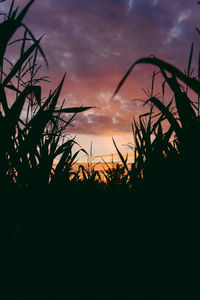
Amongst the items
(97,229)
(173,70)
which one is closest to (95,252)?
(97,229)

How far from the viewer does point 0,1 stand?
893mm

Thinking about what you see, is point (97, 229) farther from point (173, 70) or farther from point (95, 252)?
point (173, 70)

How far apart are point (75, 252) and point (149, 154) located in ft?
2.33

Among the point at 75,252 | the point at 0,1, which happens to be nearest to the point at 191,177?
the point at 75,252

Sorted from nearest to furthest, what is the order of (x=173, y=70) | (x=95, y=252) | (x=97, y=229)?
(x=173, y=70) → (x=95, y=252) → (x=97, y=229)

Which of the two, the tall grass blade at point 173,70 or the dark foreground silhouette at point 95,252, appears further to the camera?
the dark foreground silhouette at point 95,252

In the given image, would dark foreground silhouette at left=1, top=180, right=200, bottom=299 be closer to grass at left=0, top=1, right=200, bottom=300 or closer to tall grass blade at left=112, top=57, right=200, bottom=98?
grass at left=0, top=1, right=200, bottom=300

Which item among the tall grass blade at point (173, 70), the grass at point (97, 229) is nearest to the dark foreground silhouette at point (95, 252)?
the grass at point (97, 229)

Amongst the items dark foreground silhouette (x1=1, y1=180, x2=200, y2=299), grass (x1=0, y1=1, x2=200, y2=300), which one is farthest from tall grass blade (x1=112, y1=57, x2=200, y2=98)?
dark foreground silhouette (x1=1, y1=180, x2=200, y2=299)

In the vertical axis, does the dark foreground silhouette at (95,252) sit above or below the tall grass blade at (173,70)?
below

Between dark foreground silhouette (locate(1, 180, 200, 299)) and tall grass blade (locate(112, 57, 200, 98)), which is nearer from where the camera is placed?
tall grass blade (locate(112, 57, 200, 98))

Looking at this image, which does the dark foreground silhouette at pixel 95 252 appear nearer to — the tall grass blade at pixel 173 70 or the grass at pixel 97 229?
the grass at pixel 97 229

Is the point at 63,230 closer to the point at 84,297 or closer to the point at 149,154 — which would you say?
the point at 84,297

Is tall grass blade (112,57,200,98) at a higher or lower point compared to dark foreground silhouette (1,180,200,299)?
higher
